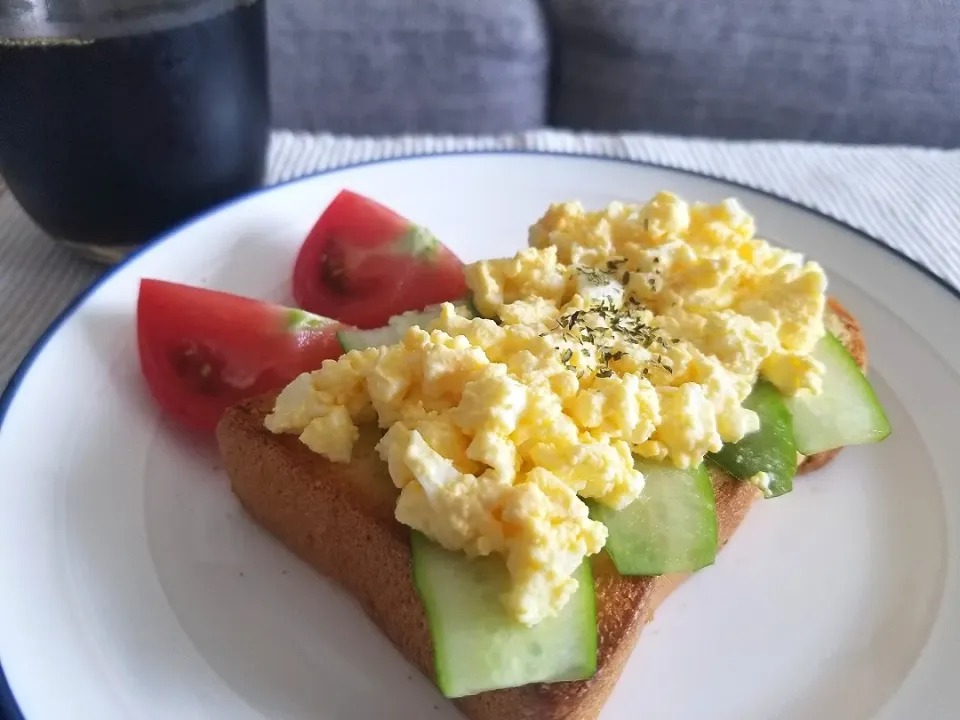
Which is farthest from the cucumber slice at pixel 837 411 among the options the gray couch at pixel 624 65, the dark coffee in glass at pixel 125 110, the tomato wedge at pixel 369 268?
the gray couch at pixel 624 65

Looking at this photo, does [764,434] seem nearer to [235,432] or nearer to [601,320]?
[601,320]

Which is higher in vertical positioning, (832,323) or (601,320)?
(601,320)

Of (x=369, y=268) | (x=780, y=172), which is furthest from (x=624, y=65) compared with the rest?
(x=369, y=268)

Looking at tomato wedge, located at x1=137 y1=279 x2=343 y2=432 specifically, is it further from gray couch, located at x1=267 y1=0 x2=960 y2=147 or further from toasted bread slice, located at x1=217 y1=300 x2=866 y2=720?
gray couch, located at x1=267 y1=0 x2=960 y2=147

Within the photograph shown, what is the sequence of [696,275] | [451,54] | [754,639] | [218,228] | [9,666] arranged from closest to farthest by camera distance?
[9,666], [754,639], [696,275], [218,228], [451,54]

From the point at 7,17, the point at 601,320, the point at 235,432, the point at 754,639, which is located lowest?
the point at 754,639

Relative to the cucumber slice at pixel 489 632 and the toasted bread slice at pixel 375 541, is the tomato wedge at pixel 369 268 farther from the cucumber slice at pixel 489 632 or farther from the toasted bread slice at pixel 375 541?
the cucumber slice at pixel 489 632

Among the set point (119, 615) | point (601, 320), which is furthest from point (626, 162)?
point (119, 615)

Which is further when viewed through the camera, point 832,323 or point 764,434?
point 832,323
